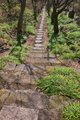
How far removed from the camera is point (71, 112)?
1.84m

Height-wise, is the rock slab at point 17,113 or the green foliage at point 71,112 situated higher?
the rock slab at point 17,113

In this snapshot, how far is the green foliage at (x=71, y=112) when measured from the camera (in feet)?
5.78

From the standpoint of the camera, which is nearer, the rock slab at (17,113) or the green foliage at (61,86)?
the rock slab at (17,113)

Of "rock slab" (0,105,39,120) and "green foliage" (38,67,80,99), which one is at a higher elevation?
"rock slab" (0,105,39,120)

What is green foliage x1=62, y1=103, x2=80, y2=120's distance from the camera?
5.78 ft

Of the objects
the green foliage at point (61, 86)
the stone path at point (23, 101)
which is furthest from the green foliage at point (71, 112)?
the green foliage at point (61, 86)

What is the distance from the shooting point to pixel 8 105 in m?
1.93

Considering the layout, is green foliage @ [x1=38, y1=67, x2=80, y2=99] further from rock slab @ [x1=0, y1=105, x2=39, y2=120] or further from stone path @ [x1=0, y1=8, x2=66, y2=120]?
rock slab @ [x1=0, y1=105, x2=39, y2=120]

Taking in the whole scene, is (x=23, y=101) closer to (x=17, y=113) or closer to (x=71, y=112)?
(x=17, y=113)

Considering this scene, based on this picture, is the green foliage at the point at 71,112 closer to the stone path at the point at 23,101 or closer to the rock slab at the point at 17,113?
the stone path at the point at 23,101

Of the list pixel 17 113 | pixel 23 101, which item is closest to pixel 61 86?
pixel 23 101

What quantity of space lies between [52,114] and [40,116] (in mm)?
207

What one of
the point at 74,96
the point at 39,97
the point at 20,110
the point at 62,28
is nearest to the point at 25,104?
the point at 20,110

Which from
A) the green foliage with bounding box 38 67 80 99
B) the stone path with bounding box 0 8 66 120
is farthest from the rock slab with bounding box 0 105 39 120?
the green foliage with bounding box 38 67 80 99
